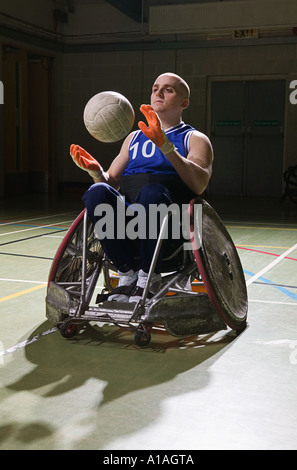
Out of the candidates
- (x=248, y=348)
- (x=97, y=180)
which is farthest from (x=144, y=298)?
(x=97, y=180)

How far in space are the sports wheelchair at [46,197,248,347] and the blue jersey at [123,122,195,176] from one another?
33 cm

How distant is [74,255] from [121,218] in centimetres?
53

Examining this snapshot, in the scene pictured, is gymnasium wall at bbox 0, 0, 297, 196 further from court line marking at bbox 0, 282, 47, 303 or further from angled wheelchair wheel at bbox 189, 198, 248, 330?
angled wheelchair wheel at bbox 189, 198, 248, 330

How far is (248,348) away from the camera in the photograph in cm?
377

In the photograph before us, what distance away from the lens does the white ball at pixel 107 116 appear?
4162 millimetres

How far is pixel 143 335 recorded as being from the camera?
3.72 metres

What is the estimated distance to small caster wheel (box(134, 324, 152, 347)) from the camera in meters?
3.65

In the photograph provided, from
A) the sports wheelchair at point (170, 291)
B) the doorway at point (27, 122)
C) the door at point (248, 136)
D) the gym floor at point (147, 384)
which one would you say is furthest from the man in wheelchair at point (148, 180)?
the door at point (248, 136)

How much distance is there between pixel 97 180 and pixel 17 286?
1715mm

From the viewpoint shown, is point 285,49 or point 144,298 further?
point 285,49

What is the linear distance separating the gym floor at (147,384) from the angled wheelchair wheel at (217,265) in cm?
19

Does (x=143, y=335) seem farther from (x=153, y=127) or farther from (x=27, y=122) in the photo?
(x=27, y=122)

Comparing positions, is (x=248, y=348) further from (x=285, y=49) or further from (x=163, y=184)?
(x=285, y=49)

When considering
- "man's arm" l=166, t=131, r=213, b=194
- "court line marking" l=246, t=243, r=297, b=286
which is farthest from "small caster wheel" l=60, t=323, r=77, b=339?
"court line marking" l=246, t=243, r=297, b=286
